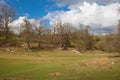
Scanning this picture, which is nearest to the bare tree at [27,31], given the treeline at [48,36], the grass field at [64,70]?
the treeline at [48,36]

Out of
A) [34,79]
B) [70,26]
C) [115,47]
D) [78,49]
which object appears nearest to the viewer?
[34,79]

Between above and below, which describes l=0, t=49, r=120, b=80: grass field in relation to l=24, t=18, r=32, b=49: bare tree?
below

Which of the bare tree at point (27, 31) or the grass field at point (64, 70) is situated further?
the bare tree at point (27, 31)

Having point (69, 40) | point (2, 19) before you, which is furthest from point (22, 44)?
point (69, 40)

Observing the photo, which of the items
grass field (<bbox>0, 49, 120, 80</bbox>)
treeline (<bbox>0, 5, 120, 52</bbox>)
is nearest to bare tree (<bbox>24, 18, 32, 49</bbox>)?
treeline (<bbox>0, 5, 120, 52</bbox>)

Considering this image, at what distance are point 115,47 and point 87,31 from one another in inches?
2629

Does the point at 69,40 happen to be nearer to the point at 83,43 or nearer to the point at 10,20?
the point at 83,43

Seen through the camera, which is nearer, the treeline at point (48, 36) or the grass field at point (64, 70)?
the grass field at point (64, 70)

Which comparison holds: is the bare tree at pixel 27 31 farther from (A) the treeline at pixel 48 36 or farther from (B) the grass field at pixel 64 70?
(B) the grass field at pixel 64 70

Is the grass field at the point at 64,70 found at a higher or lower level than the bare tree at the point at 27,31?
lower

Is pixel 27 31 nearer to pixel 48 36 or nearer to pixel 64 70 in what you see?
pixel 48 36

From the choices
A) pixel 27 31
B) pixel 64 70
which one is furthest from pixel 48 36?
pixel 64 70

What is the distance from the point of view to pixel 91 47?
4840 inches

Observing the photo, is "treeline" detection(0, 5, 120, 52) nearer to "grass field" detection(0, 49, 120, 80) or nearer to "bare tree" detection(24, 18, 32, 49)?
"bare tree" detection(24, 18, 32, 49)
